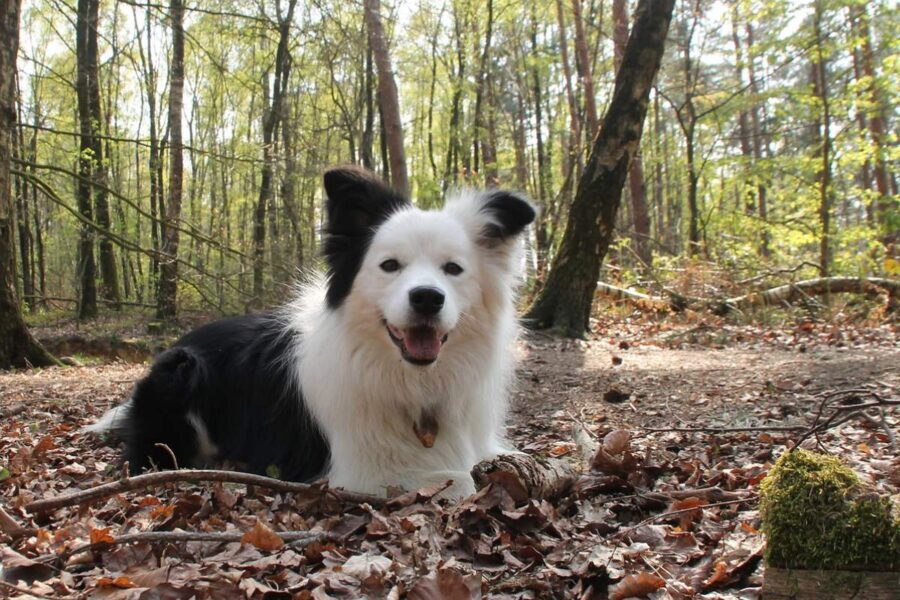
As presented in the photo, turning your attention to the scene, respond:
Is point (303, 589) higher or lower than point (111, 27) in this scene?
lower

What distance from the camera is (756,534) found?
2.18 m

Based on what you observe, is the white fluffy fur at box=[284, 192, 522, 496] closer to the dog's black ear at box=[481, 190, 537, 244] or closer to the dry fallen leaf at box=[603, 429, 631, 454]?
the dog's black ear at box=[481, 190, 537, 244]

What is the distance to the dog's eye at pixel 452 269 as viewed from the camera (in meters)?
3.50

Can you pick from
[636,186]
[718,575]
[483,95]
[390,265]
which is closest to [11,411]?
[390,265]

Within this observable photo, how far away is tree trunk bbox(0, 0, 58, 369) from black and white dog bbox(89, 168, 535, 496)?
13.0 feet

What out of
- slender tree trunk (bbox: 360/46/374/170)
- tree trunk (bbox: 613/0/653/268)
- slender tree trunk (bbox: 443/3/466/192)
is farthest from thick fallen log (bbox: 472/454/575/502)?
slender tree trunk (bbox: 443/3/466/192)

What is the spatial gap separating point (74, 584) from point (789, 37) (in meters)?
14.9

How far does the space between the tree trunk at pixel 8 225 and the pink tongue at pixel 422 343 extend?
549 centimetres

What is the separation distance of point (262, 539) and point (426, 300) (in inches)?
54.1

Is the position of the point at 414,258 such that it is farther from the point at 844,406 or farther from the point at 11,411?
the point at 11,411

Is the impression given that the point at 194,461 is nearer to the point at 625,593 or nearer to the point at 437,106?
the point at 625,593

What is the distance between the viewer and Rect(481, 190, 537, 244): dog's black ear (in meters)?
3.79

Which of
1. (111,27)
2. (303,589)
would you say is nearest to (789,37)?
(303,589)

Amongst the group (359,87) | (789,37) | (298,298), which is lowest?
(298,298)
